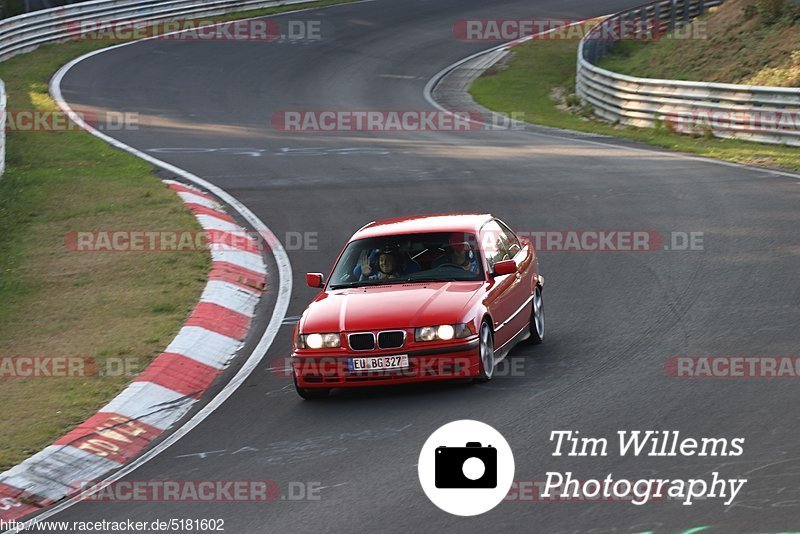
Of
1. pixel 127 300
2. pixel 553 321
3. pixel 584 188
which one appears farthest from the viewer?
pixel 584 188

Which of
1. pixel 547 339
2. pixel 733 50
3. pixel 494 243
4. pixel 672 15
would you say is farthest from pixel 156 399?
pixel 672 15

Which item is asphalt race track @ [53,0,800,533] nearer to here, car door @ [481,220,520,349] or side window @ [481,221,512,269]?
car door @ [481,220,520,349]

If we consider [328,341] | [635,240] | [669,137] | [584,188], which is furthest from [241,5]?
[328,341]

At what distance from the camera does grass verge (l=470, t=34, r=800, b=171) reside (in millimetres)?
21219

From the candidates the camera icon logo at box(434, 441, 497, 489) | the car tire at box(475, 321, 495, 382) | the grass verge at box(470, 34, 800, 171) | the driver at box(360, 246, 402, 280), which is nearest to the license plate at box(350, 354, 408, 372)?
the car tire at box(475, 321, 495, 382)

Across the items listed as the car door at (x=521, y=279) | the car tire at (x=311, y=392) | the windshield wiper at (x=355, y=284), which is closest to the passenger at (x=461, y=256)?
the car door at (x=521, y=279)

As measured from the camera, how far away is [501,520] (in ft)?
22.4

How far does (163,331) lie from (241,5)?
35498 millimetres

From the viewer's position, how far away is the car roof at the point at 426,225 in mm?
11055

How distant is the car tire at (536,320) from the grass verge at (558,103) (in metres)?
8.82

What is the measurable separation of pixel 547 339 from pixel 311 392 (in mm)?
2652

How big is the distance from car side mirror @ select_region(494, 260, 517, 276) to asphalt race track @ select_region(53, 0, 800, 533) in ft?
2.71

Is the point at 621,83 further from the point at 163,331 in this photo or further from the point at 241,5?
the point at 241,5

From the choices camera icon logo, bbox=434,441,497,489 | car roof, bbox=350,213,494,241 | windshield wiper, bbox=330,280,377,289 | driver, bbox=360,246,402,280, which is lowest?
camera icon logo, bbox=434,441,497,489
